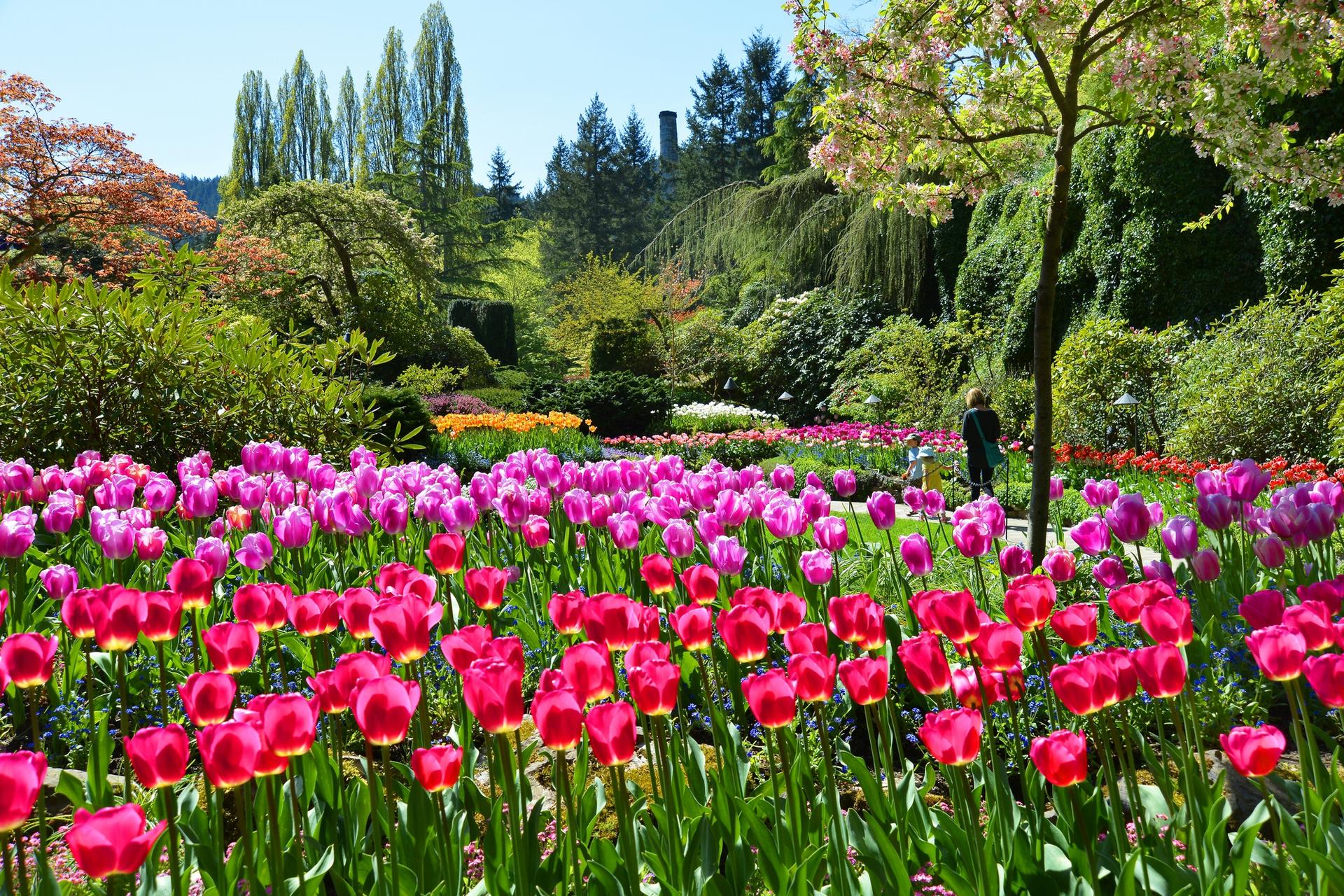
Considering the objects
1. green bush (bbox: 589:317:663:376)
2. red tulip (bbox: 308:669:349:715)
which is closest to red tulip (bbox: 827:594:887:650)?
red tulip (bbox: 308:669:349:715)

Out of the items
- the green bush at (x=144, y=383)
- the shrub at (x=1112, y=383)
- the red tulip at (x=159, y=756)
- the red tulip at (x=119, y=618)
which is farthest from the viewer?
the shrub at (x=1112, y=383)

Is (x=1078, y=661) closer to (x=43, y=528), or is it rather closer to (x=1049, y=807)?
(x=1049, y=807)

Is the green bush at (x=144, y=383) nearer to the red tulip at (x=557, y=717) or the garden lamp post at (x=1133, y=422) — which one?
the red tulip at (x=557, y=717)

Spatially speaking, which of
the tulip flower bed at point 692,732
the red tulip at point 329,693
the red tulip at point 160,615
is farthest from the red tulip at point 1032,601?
the red tulip at point 160,615

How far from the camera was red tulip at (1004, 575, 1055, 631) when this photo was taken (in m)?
1.52

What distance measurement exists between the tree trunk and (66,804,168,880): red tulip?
358 cm

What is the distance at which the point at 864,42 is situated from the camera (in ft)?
12.6

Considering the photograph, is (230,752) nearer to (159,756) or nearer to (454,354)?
(159,756)

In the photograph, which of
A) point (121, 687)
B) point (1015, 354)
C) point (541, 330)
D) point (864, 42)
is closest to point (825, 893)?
point (121, 687)

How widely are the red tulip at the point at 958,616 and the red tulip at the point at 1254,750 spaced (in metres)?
0.40

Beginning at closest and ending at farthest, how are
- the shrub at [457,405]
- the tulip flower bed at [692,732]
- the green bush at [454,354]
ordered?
the tulip flower bed at [692,732] → the shrub at [457,405] → the green bush at [454,354]

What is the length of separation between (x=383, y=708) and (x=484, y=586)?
677 millimetres

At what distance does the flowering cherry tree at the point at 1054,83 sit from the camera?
3.48m

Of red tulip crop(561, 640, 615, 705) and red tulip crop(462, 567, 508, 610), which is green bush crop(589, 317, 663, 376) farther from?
red tulip crop(561, 640, 615, 705)
